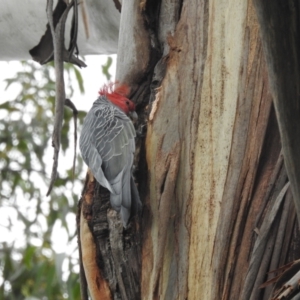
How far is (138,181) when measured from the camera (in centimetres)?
173

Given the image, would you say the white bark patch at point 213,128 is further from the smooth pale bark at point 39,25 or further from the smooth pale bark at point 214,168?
the smooth pale bark at point 39,25

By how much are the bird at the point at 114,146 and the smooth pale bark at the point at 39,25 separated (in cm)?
31

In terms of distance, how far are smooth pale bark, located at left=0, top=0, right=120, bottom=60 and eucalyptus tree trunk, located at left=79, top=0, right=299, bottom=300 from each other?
0.76 m

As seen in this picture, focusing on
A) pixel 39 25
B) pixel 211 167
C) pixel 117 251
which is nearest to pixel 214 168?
pixel 211 167

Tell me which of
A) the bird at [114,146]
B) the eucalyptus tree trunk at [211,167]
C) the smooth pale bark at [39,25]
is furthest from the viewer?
the smooth pale bark at [39,25]

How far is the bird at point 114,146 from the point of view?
161 cm

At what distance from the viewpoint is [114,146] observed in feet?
6.49

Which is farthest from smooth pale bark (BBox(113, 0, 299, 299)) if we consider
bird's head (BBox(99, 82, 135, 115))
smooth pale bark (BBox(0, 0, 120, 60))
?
smooth pale bark (BBox(0, 0, 120, 60))

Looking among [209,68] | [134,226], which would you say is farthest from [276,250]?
[209,68]

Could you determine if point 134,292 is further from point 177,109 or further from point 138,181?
point 177,109

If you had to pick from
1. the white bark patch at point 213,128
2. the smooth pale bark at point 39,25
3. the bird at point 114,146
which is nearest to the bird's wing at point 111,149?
the bird at point 114,146

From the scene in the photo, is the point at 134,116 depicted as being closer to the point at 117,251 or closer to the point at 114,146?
the point at 114,146

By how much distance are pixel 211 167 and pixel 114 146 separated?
469 mm

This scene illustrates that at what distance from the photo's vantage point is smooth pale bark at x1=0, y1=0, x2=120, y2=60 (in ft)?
8.39
